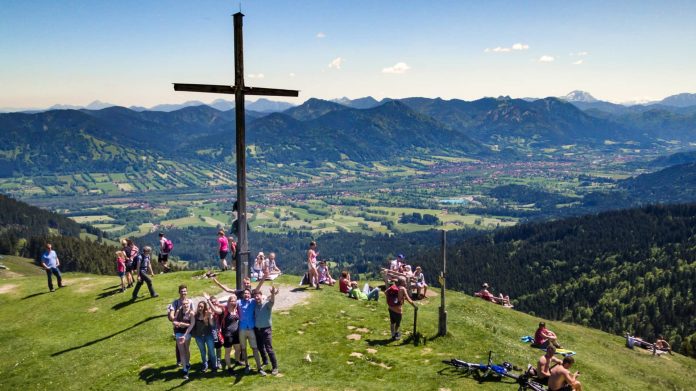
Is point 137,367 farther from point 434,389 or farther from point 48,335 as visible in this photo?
point 434,389

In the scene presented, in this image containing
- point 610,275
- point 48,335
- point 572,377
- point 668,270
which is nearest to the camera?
point 572,377

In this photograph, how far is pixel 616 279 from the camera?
155 metres

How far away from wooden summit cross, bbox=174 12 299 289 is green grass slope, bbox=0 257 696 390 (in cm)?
510

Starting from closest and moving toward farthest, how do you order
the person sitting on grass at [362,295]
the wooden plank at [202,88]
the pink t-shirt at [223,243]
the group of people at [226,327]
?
the group of people at [226,327] < the wooden plank at [202,88] < the person sitting on grass at [362,295] < the pink t-shirt at [223,243]

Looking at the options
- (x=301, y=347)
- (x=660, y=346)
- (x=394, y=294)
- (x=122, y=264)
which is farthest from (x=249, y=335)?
(x=660, y=346)

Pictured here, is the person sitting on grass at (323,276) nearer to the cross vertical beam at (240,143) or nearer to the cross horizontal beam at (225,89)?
the cross vertical beam at (240,143)

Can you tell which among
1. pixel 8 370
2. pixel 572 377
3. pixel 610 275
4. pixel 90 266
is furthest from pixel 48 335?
pixel 610 275

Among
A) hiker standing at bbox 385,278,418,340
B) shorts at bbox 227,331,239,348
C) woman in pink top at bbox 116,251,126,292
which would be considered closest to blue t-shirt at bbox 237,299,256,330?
shorts at bbox 227,331,239,348

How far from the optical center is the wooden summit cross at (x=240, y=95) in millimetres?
19781

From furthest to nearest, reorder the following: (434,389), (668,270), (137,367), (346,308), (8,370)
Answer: (668,270)
(346,308)
(8,370)
(137,367)
(434,389)

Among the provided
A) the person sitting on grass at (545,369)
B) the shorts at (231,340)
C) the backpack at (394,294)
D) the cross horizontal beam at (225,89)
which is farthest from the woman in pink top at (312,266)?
the person sitting on grass at (545,369)

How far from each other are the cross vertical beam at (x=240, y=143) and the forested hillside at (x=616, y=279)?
11454 cm

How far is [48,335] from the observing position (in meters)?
26.3

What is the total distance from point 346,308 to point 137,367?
40.4 feet
